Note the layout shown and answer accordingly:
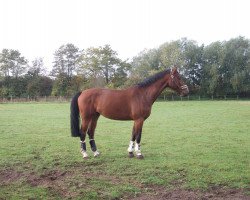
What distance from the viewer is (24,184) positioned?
20.7 ft

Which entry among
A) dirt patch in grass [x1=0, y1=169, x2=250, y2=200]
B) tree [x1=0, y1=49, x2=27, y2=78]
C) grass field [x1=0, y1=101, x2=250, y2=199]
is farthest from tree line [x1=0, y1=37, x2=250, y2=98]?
dirt patch in grass [x1=0, y1=169, x2=250, y2=200]

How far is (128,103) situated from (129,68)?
52.7 meters

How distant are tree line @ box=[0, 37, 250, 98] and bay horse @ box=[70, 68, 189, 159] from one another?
45535mm

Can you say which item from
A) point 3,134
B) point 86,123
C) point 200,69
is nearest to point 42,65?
point 200,69

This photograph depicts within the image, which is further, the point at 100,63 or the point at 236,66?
the point at 236,66

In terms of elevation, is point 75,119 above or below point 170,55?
below

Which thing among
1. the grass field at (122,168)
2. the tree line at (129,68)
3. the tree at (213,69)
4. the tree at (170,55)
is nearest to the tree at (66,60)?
the tree line at (129,68)

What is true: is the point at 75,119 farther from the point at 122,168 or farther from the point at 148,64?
the point at 148,64

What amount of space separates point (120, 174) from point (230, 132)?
8204 mm

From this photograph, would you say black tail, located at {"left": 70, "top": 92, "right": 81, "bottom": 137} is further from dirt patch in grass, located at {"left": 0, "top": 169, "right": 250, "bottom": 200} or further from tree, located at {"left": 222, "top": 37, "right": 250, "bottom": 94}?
tree, located at {"left": 222, "top": 37, "right": 250, "bottom": 94}

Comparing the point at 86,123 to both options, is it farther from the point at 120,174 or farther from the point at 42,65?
the point at 42,65

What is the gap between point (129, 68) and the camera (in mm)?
60969

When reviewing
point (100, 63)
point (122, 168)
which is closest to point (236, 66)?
point (100, 63)

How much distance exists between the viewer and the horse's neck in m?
8.74
